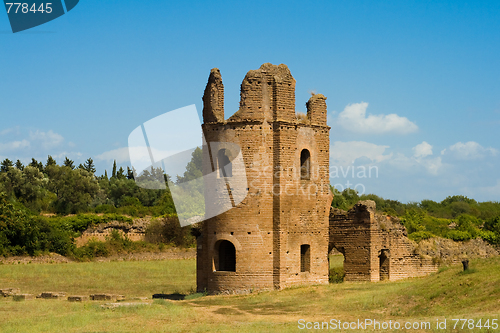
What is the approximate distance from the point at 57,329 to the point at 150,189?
53.2m

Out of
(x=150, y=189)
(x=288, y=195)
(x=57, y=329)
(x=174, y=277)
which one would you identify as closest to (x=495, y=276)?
(x=288, y=195)

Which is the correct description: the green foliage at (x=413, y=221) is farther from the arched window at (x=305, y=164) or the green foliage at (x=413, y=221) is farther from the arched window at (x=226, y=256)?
the arched window at (x=226, y=256)

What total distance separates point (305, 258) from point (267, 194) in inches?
121

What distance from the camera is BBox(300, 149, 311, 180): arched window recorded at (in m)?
24.4

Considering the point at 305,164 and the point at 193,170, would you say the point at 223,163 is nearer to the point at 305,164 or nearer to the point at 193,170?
the point at 305,164

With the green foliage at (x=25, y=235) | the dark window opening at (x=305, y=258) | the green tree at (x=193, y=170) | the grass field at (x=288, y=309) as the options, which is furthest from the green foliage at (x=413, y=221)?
the green foliage at (x=25, y=235)

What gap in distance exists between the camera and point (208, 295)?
23.7m

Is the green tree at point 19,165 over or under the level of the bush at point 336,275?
over

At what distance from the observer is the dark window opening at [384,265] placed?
1003 inches

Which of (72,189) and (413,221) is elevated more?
(72,189)

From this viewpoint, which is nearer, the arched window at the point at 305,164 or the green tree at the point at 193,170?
the arched window at the point at 305,164

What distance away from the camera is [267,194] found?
2333 centimetres

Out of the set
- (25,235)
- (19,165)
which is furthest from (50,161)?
(25,235)

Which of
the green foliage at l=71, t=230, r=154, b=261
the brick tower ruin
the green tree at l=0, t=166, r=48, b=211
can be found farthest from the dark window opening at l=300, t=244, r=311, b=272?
the green tree at l=0, t=166, r=48, b=211
